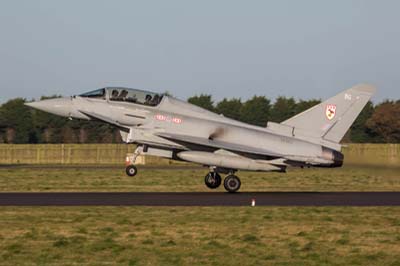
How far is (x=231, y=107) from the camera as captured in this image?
84875 mm

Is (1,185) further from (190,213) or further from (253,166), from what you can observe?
(190,213)

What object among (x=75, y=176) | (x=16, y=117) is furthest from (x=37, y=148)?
(x=75, y=176)

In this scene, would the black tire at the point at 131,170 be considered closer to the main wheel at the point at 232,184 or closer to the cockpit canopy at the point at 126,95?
the cockpit canopy at the point at 126,95

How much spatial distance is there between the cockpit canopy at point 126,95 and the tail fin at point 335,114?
4949 mm

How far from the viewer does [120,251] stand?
14.8 metres

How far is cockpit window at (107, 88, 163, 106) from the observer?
95.9 feet

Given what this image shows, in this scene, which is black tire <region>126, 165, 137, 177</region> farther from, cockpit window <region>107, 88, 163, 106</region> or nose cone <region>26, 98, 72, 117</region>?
nose cone <region>26, 98, 72, 117</region>

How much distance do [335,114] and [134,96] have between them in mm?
6895

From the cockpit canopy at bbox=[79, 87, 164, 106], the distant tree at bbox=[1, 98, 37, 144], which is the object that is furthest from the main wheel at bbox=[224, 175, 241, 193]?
the distant tree at bbox=[1, 98, 37, 144]

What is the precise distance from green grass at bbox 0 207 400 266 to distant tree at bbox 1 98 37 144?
60942 millimetres

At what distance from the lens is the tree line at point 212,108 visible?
7788 cm

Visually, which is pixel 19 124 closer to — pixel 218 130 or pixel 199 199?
pixel 218 130

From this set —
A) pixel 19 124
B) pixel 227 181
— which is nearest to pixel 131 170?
pixel 227 181

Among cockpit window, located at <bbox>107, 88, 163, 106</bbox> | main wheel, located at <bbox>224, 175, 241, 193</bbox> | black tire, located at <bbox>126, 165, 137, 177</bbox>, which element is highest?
cockpit window, located at <bbox>107, 88, 163, 106</bbox>
